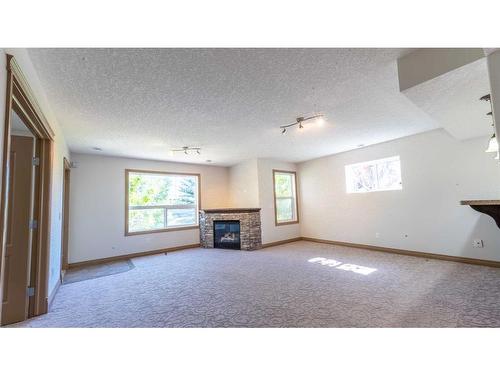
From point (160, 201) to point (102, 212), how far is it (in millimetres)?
1344

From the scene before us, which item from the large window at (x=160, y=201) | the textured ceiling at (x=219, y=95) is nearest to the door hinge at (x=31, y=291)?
the textured ceiling at (x=219, y=95)

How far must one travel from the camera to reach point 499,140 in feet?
4.51

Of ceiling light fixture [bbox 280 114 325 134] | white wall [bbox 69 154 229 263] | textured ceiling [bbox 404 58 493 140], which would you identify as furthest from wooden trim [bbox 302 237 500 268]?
white wall [bbox 69 154 229 263]

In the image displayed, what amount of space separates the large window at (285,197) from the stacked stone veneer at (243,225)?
83 cm

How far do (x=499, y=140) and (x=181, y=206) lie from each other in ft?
20.2

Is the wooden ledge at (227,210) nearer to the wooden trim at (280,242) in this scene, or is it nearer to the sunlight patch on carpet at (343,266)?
the wooden trim at (280,242)

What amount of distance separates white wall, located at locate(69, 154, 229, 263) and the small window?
5.00 metres

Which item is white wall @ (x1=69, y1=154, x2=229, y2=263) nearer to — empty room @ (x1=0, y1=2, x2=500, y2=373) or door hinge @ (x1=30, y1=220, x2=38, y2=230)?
empty room @ (x1=0, y1=2, x2=500, y2=373)

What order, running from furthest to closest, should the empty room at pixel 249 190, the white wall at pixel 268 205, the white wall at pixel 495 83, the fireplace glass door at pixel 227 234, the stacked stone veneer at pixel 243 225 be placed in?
the white wall at pixel 268 205 < the fireplace glass door at pixel 227 234 < the stacked stone veneer at pixel 243 225 < the empty room at pixel 249 190 < the white wall at pixel 495 83

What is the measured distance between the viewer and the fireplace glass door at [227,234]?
19.8 ft

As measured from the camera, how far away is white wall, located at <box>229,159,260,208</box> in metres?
6.27

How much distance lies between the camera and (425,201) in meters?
4.44

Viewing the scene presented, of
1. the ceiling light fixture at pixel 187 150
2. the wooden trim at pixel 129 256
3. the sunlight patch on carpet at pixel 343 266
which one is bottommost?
the sunlight patch on carpet at pixel 343 266
